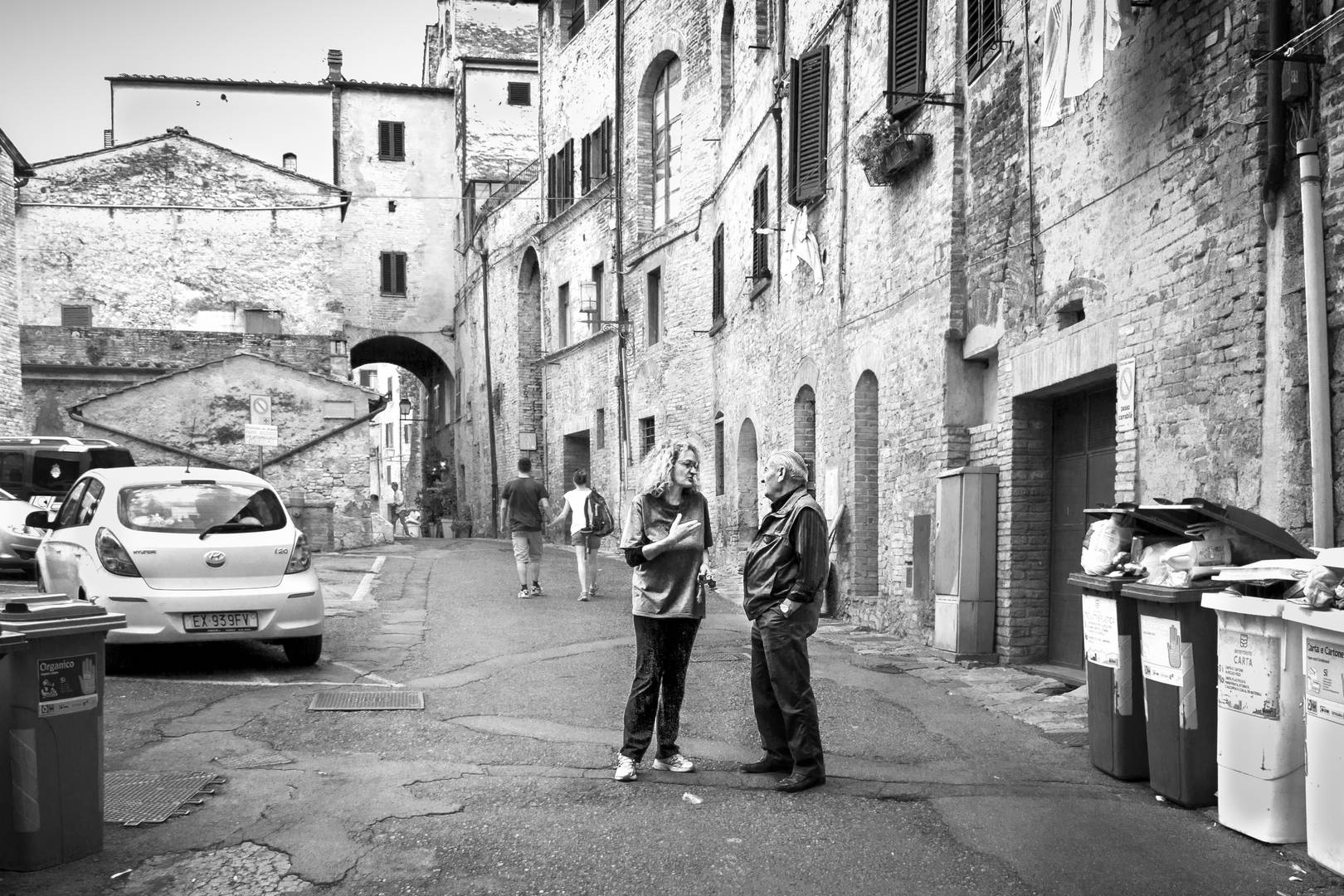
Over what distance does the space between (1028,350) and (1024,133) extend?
1800 mm

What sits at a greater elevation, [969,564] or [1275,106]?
[1275,106]

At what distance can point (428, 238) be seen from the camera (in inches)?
1667

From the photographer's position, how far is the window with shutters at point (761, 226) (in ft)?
58.4

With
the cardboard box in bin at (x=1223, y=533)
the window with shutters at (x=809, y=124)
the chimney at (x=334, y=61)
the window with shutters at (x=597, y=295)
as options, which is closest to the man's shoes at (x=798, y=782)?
the cardboard box in bin at (x=1223, y=533)

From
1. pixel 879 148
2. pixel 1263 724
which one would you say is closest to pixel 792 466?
pixel 1263 724

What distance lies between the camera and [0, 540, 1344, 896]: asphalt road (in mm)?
4648

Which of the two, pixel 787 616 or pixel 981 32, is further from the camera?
pixel 981 32

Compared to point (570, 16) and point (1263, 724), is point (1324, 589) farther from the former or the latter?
point (570, 16)

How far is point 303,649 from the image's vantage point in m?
9.63

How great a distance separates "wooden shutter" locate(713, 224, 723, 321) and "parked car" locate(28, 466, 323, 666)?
12545 millimetres

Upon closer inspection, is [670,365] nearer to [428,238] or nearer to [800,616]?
[800,616]

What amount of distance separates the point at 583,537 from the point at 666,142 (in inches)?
538

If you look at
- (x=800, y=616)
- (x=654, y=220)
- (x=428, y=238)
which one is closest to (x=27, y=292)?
(x=428, y=238)

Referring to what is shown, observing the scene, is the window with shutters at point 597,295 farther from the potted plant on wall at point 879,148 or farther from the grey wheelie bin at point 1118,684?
the grey wheelie bin at point 1118,684
